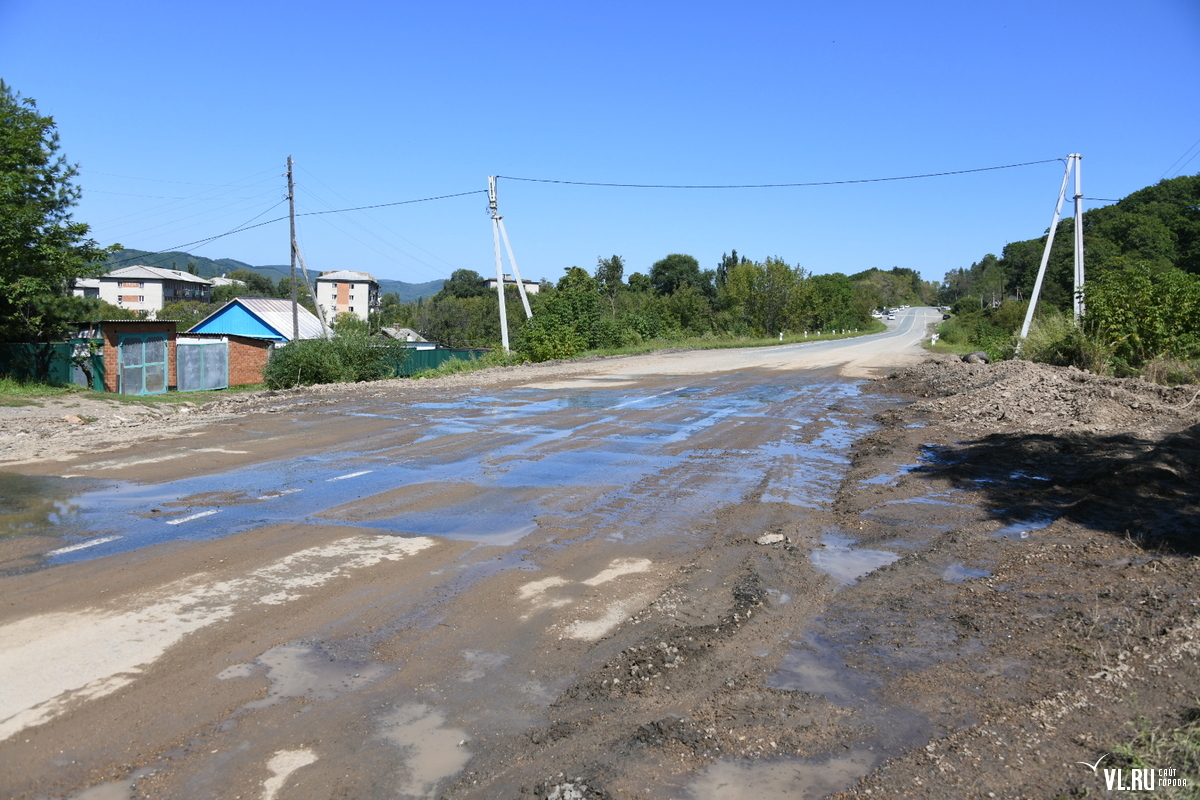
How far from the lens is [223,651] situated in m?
4.76

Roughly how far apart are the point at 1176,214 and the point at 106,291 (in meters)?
134

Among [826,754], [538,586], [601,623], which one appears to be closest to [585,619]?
[601,623]

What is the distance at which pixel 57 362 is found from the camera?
998 inches

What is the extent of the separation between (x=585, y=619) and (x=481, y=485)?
434 centimetres

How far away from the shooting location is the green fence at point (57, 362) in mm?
23656

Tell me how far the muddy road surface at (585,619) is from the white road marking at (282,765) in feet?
0.04

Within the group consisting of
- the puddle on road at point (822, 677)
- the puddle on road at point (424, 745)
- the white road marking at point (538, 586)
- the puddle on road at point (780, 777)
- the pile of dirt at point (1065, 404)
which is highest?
the pile of dirt at point (1065, 404)

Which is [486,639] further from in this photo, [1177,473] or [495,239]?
[495,239]

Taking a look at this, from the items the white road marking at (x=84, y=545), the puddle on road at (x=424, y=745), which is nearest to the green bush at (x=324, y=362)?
the white road marking at (x=84, y=545)

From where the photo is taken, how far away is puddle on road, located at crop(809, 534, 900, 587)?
6562 millimetres

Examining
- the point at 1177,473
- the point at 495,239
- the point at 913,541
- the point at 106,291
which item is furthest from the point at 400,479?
the point at 106,291

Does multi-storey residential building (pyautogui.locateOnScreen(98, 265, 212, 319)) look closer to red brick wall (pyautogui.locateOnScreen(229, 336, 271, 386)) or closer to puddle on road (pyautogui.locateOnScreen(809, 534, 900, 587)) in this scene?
red brick wall (pyautogui.locateOnScreen(229, 336, 271, 386))

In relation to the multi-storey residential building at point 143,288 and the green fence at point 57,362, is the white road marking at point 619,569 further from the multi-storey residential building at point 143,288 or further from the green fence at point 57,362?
the multi-storey residential building at point 143,288

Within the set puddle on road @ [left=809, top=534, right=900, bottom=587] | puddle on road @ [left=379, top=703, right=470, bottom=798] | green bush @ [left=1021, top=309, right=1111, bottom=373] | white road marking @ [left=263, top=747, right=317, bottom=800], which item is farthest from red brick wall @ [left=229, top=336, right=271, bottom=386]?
white road marking @ [left=263, top=747, right=317, bottom=800]
